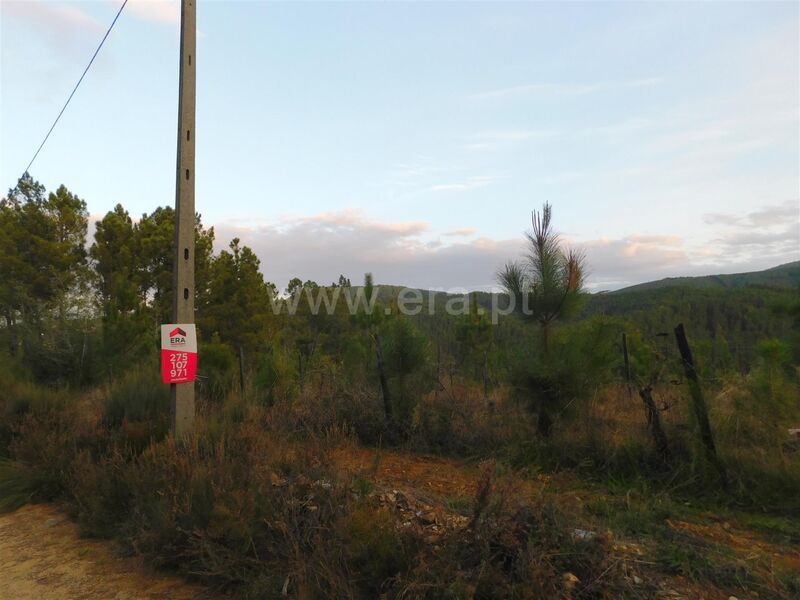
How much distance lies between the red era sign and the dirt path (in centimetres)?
176

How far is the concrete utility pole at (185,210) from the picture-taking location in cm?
593

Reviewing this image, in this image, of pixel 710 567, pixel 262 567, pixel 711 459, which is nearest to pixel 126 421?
pixel 262 567

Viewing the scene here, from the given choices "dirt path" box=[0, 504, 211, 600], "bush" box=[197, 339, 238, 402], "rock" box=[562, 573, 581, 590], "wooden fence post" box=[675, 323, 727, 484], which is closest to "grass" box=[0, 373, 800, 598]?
"rock" box=[562, 573, 581, 590]

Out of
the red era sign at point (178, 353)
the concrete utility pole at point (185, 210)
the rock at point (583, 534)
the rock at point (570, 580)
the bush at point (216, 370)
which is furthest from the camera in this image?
the bush at point (216, 370)

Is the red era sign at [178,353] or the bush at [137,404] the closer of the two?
the red era sign at [178,353]

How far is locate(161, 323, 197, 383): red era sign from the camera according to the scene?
576cm

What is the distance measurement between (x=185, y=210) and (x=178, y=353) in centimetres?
171

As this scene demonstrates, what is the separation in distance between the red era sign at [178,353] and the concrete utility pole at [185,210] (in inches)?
4.6

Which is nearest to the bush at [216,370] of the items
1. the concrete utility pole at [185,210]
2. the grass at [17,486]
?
the grass at [17,486]

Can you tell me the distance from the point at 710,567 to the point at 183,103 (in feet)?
22.9

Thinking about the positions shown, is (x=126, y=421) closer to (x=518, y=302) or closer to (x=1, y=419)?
(x=1, y=419)

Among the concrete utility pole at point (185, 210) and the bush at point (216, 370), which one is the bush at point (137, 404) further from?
the bush at point (216, 370)

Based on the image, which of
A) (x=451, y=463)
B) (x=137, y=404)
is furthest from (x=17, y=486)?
(x=451, y=463)

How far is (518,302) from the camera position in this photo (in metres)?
7.38
